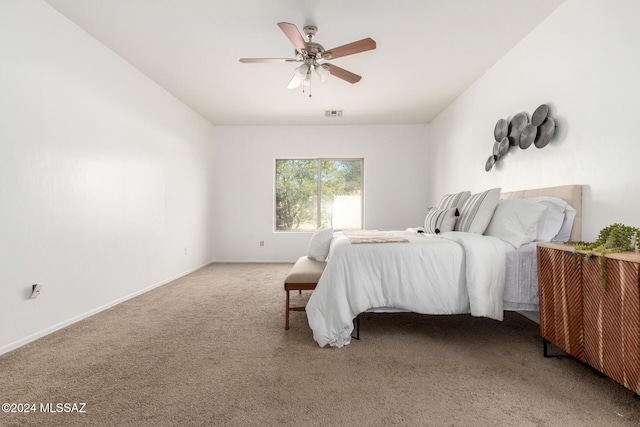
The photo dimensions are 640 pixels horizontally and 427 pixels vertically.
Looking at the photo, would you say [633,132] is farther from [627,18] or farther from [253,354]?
[253,354]

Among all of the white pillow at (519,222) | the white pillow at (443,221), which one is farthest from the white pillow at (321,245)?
the white pillow at (519,222)

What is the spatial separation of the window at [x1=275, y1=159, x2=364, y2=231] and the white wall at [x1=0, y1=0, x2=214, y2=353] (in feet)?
7.33

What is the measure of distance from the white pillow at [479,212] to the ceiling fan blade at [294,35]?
1995 mm

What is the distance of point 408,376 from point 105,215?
9.96 feet

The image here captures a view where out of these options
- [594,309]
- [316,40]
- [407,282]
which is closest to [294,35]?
[316,40]

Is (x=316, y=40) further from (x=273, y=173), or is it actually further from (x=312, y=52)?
(x=273, y=173)

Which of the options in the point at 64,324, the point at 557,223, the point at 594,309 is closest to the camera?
the point at 594,309

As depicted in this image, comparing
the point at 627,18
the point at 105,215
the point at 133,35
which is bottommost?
the point at 105,215

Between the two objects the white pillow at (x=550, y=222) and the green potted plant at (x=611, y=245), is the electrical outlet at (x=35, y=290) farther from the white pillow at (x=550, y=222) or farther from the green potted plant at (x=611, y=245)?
the white pillow at (x=550, y=222)

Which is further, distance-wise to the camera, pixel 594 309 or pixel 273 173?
pixel 273 173

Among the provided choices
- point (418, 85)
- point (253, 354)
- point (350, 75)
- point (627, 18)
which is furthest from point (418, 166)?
point (253, 354)

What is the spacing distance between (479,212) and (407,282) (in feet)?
3.17

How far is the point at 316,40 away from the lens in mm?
2895

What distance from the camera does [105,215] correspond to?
296 centimetres
